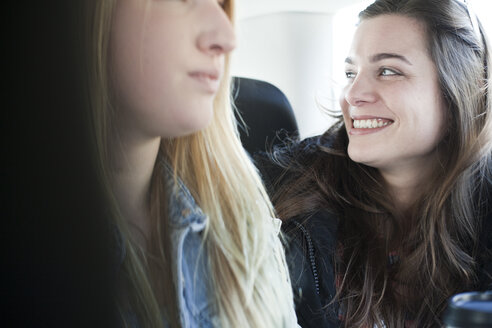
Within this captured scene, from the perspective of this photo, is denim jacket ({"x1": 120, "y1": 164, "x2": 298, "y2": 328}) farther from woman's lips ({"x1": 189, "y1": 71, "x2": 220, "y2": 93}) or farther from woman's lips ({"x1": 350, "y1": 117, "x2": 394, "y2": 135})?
woman's lips ({"x1": 350, "y1": 117, "x2": 394, "y2": 135})

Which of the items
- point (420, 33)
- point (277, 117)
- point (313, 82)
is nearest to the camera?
point (420, 33)

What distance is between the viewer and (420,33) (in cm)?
144

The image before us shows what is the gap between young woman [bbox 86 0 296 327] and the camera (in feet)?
1.59

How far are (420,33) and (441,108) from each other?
0.21 m

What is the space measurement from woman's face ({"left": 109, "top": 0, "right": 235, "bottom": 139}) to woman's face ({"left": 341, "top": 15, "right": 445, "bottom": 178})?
0.97 m

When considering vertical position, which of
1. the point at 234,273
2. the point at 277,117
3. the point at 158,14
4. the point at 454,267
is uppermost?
the point at 158,14

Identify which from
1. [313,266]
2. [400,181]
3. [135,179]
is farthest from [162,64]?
[400,181]

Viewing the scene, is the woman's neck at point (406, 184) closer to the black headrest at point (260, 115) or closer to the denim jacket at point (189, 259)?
the black headrest at point (260, 115)

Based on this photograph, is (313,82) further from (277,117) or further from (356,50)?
(356,50)

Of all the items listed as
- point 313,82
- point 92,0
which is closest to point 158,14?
point 92,0

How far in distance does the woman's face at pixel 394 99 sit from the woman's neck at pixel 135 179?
90 centimetres

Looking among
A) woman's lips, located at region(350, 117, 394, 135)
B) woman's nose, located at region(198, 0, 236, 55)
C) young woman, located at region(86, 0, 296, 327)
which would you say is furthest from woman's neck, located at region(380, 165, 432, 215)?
woman's nose, located at region(198, 0, 236, 55)

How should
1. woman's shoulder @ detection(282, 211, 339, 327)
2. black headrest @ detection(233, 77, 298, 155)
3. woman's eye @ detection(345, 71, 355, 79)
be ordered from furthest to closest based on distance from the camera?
black headrest @ detection(233, 77, 298, 155) < woman's eye @ detection(345, 71, 355, 79) < woman's shoulder @ detection(282, 211, 339, 327)

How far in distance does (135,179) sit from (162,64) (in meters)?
0.15
